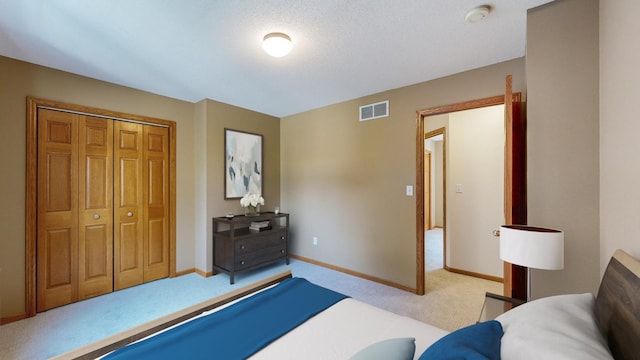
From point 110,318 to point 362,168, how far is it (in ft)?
10.2

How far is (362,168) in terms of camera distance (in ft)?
11.2

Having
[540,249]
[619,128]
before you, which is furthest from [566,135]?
[540,249]

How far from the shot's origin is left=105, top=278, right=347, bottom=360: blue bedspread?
1.07 meters

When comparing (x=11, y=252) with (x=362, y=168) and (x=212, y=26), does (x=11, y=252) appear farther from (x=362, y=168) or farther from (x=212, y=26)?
(x=362, y=168)

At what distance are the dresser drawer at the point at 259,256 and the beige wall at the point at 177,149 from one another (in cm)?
52

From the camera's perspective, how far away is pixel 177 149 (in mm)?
3402

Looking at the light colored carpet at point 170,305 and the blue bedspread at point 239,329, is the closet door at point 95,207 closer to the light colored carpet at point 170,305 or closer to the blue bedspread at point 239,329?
the light colored carpet at point 170,305

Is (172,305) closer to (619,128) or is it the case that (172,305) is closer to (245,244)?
(245,244)

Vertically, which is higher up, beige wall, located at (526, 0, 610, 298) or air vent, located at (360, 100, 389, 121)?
air vent, located at (360, 100, 389, 121)

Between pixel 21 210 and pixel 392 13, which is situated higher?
pixel 392 13

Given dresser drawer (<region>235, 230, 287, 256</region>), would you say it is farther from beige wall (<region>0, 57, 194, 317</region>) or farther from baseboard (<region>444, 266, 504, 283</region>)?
baseboard (<region>444, 266, 504, 283</region>)

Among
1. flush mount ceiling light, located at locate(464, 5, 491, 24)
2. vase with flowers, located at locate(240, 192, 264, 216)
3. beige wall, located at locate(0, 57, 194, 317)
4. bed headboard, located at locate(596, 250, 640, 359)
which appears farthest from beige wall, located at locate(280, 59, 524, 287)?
beige wall, located at locate(0, 57, 194, 317)

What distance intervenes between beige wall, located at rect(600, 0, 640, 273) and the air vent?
6.17 ft

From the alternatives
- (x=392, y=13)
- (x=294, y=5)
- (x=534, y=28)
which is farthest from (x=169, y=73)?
(x=534, y=28)
